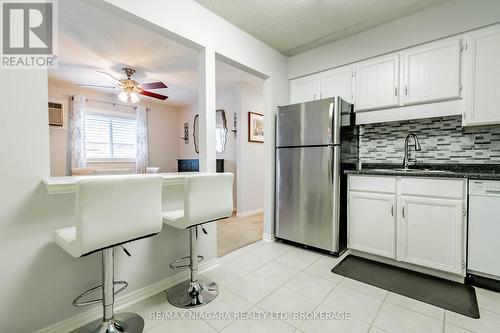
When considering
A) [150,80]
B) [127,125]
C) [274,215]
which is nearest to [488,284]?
[274,215]

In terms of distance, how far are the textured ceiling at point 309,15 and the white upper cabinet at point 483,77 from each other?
53 cm

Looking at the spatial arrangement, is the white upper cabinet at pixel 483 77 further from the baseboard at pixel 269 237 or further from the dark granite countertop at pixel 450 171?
the baseboard at pixel 269 237

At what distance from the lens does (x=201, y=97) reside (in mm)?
2137

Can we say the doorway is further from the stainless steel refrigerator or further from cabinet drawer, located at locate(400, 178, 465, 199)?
cabinet drawer, located at locate(400, 178, 465, 199)

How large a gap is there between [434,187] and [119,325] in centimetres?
256

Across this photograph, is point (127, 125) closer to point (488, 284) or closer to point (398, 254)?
point (398, 254)

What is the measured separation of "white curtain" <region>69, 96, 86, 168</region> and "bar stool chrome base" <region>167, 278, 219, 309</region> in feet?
12.0

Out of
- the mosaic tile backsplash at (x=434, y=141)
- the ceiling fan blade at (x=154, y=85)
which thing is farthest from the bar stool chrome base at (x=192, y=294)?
the ceiling fan blade at (x=154, y=85)

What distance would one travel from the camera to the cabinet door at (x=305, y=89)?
2.88 m

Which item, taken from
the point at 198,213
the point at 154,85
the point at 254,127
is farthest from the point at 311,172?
the point at 154,85

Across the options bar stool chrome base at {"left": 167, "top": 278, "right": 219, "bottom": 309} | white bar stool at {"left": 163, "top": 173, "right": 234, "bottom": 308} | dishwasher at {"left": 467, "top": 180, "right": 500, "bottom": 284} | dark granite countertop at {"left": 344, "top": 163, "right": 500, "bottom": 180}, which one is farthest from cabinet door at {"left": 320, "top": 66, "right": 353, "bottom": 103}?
bar stool chrome base at {"left": 167, "top": 278, "right": 219, "bottom": 309}

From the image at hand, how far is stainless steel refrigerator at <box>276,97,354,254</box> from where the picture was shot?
2385 millimetres

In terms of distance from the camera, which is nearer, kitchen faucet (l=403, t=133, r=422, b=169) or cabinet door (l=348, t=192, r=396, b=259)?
cabinet door (l=348, t=192, r=396, b=259)

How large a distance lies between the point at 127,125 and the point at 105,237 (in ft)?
15.2
